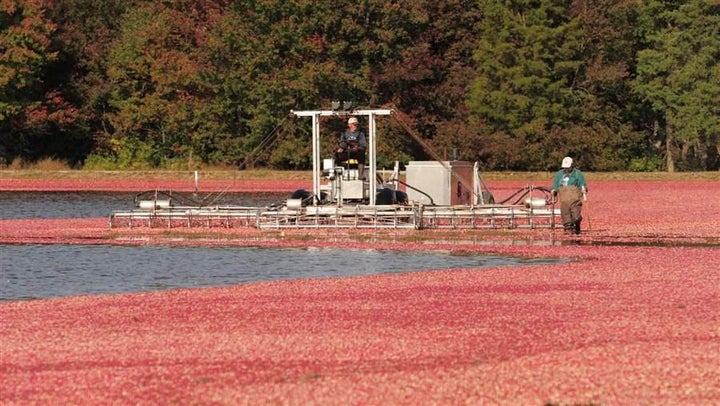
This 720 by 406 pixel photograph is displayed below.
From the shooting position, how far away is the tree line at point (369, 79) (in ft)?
257

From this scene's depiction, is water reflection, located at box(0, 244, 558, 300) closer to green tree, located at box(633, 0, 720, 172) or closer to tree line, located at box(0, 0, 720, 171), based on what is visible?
tree line, located at box(0, 0, 720, 171)

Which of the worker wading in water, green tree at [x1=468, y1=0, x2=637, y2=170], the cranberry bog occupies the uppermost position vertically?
green tree at [x1=468, y1=0, x2=637, y2=170]

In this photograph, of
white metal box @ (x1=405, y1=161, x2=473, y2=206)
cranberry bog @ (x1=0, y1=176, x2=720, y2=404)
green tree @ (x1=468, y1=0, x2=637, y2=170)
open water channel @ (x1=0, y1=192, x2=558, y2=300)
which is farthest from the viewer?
green tree @ (x1=468, y1=0, x2=637, y2=170)

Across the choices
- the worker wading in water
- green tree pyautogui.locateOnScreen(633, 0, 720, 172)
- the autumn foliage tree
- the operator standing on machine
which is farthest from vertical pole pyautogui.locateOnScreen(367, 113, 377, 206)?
green tree pyautogui.locateOnScreen(633, 0, 720, 172)

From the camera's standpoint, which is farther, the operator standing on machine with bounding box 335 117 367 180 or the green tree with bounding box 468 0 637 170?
the green tree with bounding box 468 0 637 170

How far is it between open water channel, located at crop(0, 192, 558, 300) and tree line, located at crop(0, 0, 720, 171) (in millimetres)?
43774

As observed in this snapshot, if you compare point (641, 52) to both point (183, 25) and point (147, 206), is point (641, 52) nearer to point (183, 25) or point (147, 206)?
point (183, 25)

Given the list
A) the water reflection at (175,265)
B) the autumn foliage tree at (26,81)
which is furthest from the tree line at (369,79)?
the water reflection at (175,265)

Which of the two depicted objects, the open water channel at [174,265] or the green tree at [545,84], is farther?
the green tree at [545,84]

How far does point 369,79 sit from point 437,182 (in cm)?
3737

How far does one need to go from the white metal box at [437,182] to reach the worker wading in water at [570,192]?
22.5 ft

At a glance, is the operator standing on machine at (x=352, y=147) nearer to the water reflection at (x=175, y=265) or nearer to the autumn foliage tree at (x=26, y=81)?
the water reflection at (x=175, y=265)

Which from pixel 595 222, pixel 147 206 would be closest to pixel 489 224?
pixel 595 222

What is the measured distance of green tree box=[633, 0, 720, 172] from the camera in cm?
8150
